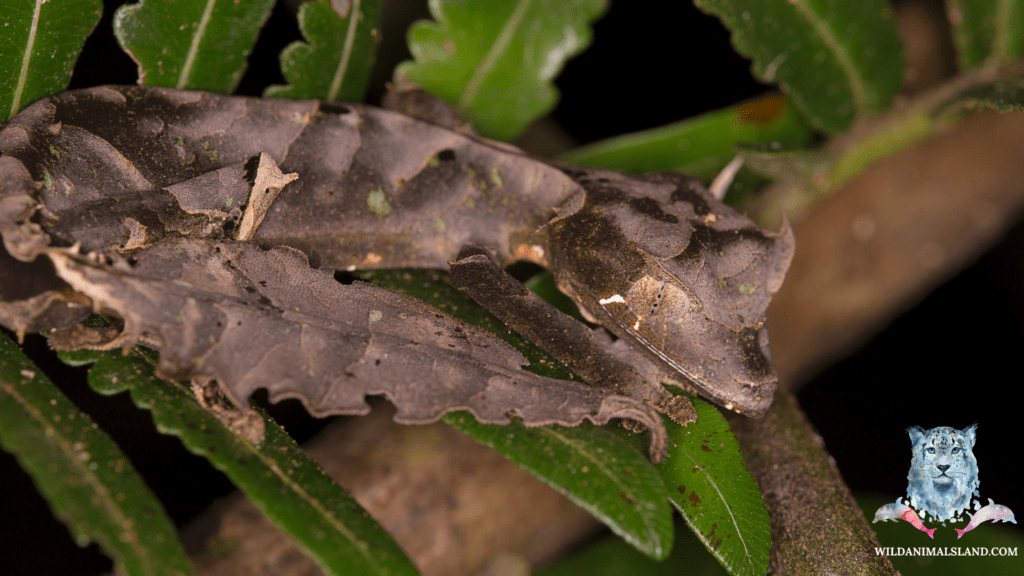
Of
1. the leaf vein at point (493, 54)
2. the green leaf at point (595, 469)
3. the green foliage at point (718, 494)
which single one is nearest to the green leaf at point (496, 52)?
the leaf vein at point (493, 54)

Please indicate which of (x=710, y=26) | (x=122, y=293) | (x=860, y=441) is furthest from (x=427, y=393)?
(x=710, y=26)

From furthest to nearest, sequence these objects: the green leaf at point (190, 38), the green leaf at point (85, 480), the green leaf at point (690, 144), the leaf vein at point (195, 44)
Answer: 1. the green leaf at point (690, 144)
2. the leaf vein at point (195, 44)
3. the green leaf at point (190, 38)
4. the green leaf at point (85, 480)

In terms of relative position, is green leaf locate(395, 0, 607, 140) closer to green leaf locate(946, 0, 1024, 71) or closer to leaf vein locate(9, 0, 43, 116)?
leaf vein locate(9, 0, 43, 116)

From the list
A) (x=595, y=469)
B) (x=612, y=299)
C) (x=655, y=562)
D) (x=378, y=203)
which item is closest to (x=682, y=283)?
(x=612, y=299)

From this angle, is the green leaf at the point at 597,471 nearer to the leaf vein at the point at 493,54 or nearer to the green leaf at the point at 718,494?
the green leaf at the point at 718,494

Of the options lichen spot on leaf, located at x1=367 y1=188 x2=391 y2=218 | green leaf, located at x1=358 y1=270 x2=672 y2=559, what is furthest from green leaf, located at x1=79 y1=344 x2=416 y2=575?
lichen spot on leaf, located at x1=367 y1=188 x2=391 y2=218

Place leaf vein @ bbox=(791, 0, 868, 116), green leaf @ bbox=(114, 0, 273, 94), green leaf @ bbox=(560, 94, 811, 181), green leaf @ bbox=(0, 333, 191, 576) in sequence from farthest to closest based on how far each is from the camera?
1. green leaf @ bbox=(560, 94, 811, 181)
2. leaf vein @ bbox=(791, 0, 868, 116)
3. green leaf @ bbox=(114, 0, 273, 94)
4. green leaf @ bbox=(0, 333, 191, 576)
